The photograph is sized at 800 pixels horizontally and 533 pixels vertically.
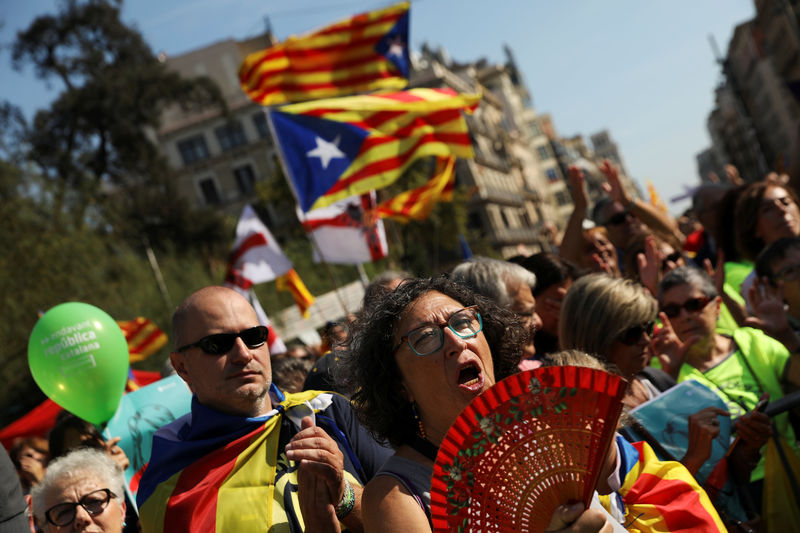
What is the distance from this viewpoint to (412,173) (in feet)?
127

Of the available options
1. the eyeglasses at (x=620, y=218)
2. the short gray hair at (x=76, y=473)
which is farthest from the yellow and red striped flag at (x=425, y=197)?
the short gray hair at (x=76, y=473)

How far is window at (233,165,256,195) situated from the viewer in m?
57.0

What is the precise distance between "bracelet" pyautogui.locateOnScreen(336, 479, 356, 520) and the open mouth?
23.5 inches

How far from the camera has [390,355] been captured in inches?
98.2

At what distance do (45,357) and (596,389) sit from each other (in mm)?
3927

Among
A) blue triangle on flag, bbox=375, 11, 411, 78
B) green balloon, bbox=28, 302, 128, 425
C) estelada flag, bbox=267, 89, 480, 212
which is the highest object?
blue triangle on flag, bbox=375, 11, 411, 78

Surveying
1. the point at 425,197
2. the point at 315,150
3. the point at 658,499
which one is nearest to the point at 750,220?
the point at 658,499

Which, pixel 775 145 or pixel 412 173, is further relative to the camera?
pixel 775 145

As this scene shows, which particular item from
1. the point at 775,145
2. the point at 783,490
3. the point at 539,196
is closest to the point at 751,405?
the point at 783,490

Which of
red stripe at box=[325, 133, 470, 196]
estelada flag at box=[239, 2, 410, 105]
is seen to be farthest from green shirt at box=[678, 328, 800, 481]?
estelada flag at box=[239, 2, 410, 105]

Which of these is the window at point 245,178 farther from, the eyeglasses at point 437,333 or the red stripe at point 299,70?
the eyeglasses at point 437,333

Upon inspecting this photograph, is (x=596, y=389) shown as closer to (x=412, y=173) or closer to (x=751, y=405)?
(x=751, y=405)

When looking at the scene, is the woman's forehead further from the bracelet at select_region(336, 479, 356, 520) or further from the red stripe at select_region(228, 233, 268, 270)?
the red stripe at select_region(228, 233, 268, 270)

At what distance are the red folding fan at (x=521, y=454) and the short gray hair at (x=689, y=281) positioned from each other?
233 cm
